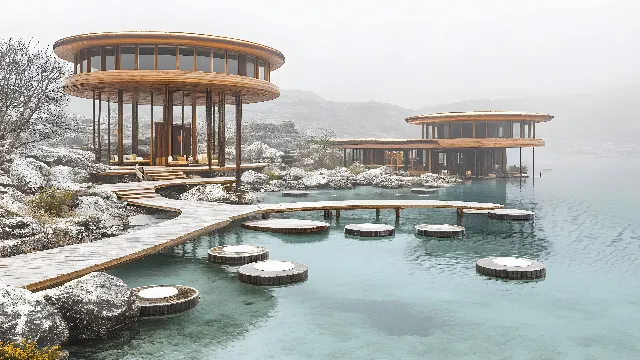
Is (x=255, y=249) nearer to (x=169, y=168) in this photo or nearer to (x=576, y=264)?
(x=576, y=264)

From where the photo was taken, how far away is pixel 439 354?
10.4m

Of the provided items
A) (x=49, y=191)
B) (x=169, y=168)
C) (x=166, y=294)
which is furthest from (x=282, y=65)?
(x=166, y=294)

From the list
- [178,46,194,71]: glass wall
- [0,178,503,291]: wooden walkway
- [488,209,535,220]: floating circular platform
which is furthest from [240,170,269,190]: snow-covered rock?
[488,209,535,220]: floating circular platform

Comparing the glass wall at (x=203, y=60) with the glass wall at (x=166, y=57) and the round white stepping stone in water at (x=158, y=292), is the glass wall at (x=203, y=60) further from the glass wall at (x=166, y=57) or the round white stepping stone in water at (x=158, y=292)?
the round white stepping stone in water at (x=158, y=292)

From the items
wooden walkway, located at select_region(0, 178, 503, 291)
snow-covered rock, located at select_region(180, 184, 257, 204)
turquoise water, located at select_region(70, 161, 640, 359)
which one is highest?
snow-covered rock, located at select_region(180, 184, 257, 204)

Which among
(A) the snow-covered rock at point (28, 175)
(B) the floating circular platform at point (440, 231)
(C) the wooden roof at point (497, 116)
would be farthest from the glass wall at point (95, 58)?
(C) the wooden roof at point (497, 116)

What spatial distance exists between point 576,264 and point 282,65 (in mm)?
24130

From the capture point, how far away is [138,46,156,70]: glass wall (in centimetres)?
3164

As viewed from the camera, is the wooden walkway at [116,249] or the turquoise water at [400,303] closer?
the turquoise water at [400,303]

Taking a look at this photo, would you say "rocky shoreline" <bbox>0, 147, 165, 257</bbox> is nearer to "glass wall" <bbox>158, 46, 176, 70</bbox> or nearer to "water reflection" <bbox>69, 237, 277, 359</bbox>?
"water reflection" <bbox>69, 237, 277, 359</bbox>

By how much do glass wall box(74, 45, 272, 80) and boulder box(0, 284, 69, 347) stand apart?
22.8m

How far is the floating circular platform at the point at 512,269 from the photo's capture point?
16047 mm

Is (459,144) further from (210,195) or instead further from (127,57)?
(127,57)

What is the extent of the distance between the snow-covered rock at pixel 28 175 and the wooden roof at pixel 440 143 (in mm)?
43469
